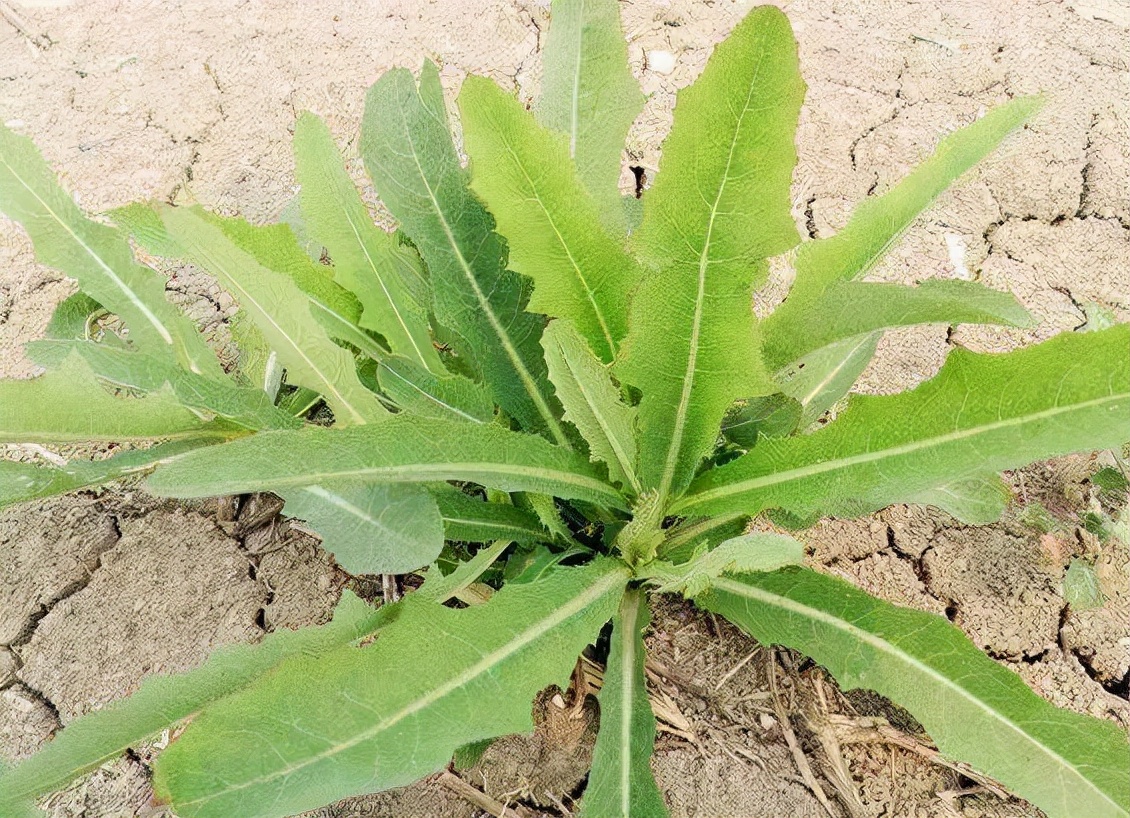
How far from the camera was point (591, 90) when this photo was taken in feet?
3.70

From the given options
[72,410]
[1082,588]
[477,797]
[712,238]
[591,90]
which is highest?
[591,90]

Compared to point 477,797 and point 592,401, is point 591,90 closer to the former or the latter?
point 592,401

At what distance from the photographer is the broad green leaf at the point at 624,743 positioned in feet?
2.84

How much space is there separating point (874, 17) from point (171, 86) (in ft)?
5.07

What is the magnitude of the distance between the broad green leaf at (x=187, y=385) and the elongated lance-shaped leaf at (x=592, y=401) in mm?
327

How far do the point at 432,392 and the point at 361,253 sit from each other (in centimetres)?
24

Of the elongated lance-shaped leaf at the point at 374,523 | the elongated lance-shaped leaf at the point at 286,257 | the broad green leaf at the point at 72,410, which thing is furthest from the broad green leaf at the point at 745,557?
the broad green leaf at the point at 72,410

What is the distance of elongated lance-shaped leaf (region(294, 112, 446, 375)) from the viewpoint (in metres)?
1.07

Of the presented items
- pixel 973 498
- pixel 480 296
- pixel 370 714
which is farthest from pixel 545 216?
pixel 973 498

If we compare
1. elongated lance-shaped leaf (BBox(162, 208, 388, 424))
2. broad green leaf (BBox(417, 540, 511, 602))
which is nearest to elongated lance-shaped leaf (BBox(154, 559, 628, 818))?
broad green leaf (BBox(417, 540, 511, 602))

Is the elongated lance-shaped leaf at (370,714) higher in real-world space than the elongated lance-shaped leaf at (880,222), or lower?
lower

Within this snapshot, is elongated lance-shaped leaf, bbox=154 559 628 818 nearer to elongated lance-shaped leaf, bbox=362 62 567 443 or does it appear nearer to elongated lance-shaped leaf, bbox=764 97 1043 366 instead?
elongated lance-shaped leaf, bbox=362 62 567 443

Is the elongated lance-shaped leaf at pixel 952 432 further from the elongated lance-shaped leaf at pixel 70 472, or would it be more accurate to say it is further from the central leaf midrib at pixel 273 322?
the elongated lance-shaped leaf at pixel 70 472

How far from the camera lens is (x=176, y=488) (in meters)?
0.72
